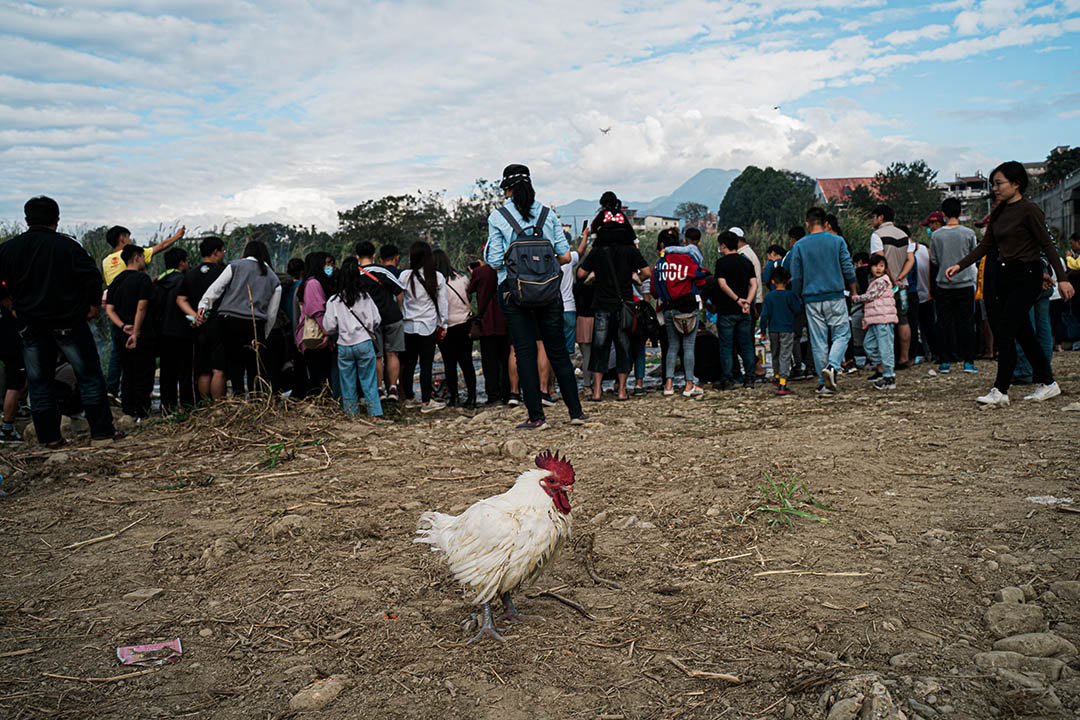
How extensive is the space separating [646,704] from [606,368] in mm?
5899

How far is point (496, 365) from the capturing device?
8797 mm

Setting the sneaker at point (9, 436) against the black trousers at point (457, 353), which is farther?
the black trousers at point (457, 353)

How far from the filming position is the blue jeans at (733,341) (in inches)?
348

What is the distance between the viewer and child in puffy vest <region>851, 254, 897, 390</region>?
8.14m

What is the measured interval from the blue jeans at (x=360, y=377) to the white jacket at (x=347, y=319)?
4.4 inches

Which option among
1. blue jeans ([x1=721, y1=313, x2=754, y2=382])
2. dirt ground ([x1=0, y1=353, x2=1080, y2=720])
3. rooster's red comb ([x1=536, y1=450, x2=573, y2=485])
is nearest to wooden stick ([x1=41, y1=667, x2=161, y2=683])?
dirt ground ([x1=0, y1=353, x2=1080, y2=720])

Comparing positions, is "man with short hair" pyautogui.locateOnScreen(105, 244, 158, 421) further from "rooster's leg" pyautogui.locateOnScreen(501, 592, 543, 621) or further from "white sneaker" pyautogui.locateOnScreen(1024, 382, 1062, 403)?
"white sneaker" pyautogui.locateOnScreen(1024, 382, 1062, 403)

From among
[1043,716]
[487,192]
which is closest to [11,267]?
[1043,716]

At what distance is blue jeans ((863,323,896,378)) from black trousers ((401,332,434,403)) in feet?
17.0

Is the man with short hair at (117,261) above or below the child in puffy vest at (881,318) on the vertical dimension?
above

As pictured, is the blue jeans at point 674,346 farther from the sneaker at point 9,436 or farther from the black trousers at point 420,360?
the sneaker at point 9,436

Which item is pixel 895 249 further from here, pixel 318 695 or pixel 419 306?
pixel 318 695

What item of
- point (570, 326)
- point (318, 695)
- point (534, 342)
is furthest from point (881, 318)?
point (318, 695)

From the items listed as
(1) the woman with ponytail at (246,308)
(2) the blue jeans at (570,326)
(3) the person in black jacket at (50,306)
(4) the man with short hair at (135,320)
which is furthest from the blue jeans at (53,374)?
(2) the blue jeans at (570,326)
